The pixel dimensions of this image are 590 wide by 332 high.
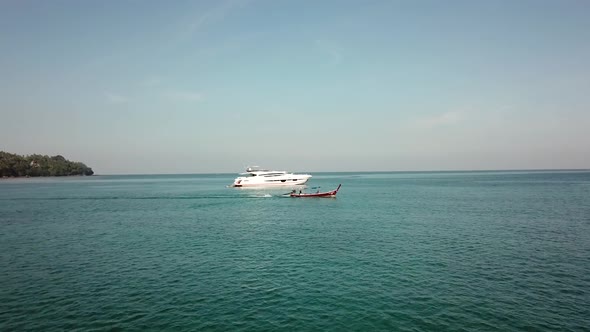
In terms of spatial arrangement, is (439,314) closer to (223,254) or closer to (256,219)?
(223,254)

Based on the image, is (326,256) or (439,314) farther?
(326,256)

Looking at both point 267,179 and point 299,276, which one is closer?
point 299,276

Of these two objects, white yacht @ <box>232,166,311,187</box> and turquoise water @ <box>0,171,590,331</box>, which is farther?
white yacht @ <box>232,166,311,187</box>

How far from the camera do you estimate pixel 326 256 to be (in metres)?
35.2

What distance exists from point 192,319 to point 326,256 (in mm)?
17343

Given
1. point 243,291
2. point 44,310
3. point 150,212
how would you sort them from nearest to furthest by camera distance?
point 44,310 → point 243,291 → point 150,212

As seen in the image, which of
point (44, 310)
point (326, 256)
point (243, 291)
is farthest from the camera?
point (326, 256)

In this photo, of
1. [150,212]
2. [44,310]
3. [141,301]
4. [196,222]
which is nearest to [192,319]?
[141,301]

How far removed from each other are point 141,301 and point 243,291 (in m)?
7.18

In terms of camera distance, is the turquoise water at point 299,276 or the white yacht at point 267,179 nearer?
the turquoise water at point 299,276

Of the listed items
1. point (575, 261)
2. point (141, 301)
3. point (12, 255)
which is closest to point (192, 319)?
point (141, 301)

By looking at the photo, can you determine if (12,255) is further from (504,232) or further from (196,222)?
(504,232)

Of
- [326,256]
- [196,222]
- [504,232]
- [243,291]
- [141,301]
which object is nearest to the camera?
[141,301]

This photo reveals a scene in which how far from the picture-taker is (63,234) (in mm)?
47375
